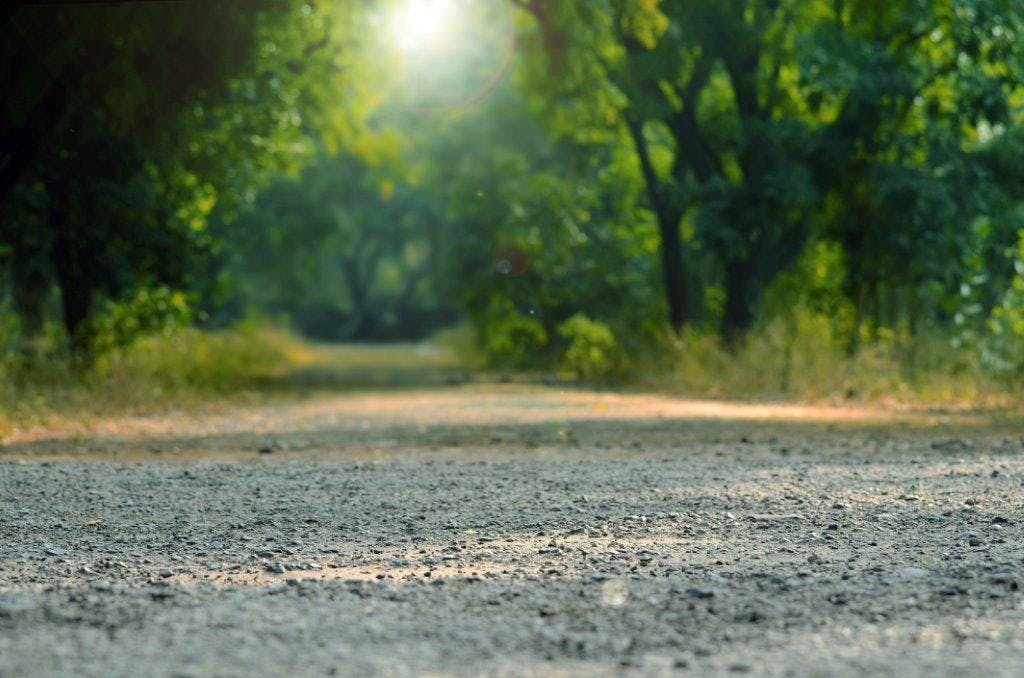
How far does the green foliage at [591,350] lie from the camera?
29.7 metres

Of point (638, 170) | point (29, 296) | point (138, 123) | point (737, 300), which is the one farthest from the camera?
point (638, 170)

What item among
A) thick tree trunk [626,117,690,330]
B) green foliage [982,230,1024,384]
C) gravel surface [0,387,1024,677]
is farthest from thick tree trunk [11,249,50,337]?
green foliage [982,230,1024,384]

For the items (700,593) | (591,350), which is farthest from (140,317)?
(700,593)

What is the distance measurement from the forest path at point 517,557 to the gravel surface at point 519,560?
2 centimetres

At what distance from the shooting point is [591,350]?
30.7 m

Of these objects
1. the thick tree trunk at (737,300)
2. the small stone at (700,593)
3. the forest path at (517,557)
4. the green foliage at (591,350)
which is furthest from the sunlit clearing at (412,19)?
the small stone at (700,593)

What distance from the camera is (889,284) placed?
909 inches

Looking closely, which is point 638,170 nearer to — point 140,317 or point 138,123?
point 140,317

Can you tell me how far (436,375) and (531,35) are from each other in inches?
438

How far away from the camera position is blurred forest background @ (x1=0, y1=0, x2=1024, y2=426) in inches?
669

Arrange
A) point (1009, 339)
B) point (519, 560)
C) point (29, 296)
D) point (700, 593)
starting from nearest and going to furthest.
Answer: point (700, 593)
point (519, 560)
point (1009, 339)
point (29, 296)

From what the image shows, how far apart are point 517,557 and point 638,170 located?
26.1 metres

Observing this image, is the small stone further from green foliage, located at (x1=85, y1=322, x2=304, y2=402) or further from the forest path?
green foliage, located at (x1=85, y1=322, x2=304, y2=402)

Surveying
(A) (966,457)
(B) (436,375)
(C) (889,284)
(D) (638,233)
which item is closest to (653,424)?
(A) (966,457)
